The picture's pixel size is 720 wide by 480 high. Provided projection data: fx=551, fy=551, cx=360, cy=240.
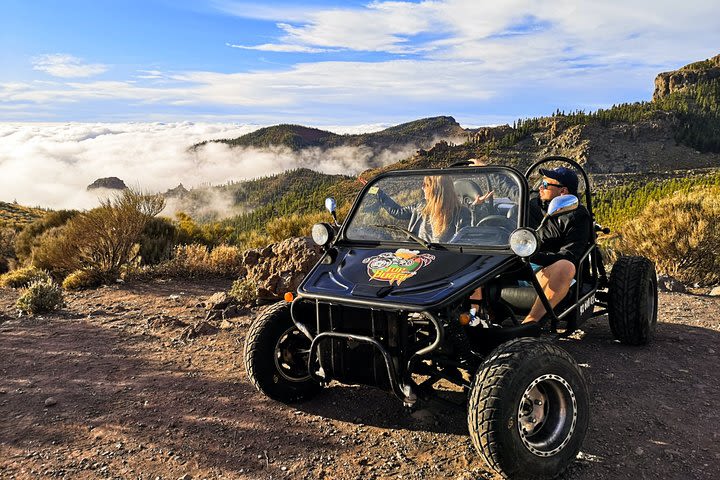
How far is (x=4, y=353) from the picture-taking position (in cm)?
623

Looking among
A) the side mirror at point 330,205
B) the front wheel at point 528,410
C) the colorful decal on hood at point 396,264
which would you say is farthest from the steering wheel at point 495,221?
the side mirror at point 330,205

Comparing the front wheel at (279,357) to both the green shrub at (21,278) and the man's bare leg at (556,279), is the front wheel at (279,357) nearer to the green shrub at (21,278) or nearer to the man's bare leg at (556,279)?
the man's bare leg at (556,279)

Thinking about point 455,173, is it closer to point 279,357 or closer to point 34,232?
point 279,357

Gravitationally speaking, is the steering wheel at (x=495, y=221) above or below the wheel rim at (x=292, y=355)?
above

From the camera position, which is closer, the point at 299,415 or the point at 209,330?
the point at 299,415

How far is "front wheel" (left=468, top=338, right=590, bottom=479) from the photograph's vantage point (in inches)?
Result: 121

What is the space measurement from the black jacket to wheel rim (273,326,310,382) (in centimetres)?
210

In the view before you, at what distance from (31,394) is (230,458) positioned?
2439 millimetres

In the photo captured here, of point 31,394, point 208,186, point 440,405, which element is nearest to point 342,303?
point 440,405

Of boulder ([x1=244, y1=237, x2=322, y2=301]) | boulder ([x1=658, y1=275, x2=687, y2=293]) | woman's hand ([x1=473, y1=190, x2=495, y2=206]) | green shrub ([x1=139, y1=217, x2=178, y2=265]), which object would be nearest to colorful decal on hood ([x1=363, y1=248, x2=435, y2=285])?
woman's hand ([x1=473, y1=190, x2=495, y2=206])

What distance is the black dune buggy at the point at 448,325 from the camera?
319cm

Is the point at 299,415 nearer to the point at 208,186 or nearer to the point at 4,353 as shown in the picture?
the point at 4,353

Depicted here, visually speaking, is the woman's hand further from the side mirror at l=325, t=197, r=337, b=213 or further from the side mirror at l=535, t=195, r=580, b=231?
the side mirror at l=325, t=197, r=337, b=213

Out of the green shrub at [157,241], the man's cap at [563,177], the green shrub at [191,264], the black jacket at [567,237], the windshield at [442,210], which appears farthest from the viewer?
the green shrub at [157,241]
